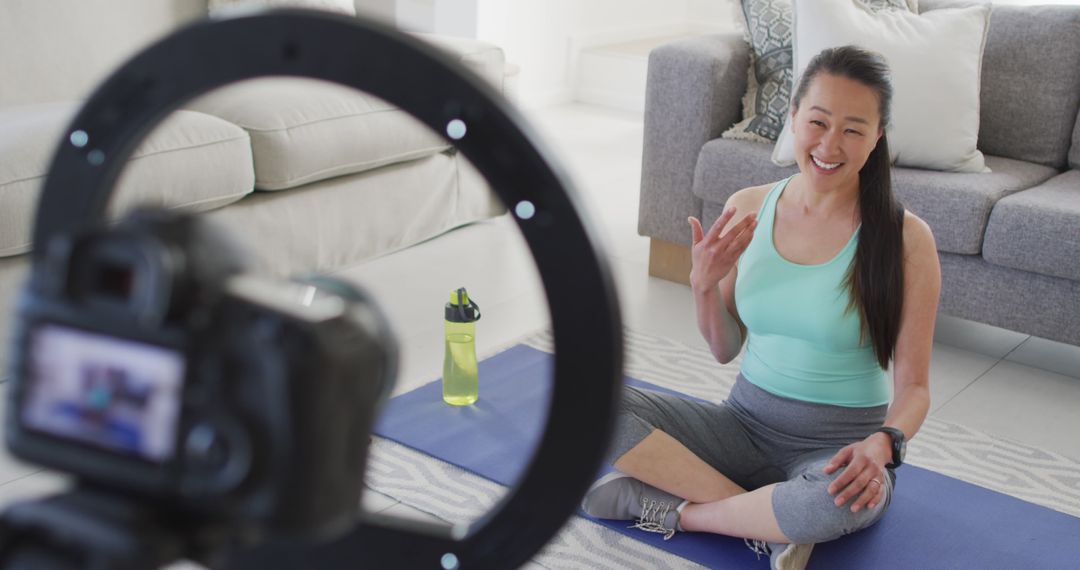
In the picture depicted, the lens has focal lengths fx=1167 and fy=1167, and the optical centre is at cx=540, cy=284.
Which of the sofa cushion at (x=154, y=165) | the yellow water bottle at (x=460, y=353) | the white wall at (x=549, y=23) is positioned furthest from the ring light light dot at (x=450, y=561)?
the white wall at (x=549, y=23)

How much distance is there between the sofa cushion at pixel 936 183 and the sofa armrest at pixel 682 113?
0.22 ft

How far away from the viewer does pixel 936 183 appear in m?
2.67

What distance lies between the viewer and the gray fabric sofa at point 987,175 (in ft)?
8.43

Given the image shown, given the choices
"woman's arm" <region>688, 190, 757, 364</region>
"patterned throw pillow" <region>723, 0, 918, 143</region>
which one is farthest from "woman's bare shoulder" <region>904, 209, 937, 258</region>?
"patterned throw pillow" <region>723, 0, 918, 143</region>

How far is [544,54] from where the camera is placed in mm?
5336

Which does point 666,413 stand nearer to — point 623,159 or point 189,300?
point 189,300

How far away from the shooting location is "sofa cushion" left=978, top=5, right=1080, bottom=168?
2930 millimetres

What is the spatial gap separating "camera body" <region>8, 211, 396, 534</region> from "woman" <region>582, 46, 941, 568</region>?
49.9 inches

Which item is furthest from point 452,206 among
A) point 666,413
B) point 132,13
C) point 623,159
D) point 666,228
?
point 666,413

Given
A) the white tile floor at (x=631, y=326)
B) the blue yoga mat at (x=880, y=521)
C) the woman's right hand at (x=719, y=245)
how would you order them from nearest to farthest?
the woman's right hand at (x=719, y=245) < the blue yoga mat at (x=880, y=521) < the white tile floor at (x=631, y=326)

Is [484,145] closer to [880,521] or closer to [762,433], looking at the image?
[762,433]

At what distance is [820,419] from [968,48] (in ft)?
4.64

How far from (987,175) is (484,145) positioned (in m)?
2.55

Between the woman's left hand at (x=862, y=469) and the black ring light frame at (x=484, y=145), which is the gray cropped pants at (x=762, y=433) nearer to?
the woman's left hand at (x=862, y=469)
